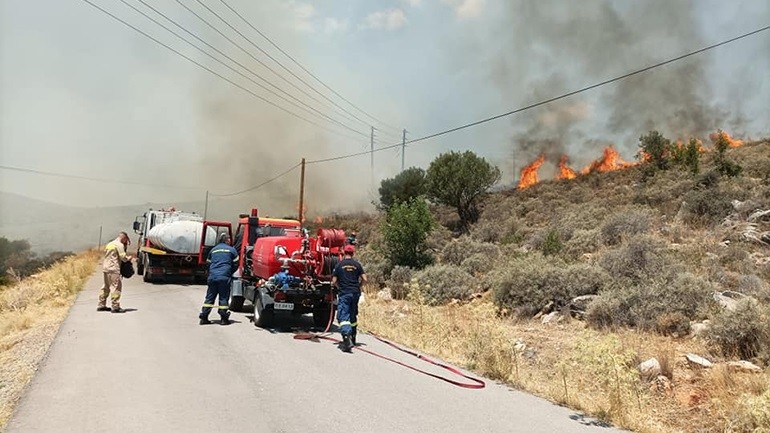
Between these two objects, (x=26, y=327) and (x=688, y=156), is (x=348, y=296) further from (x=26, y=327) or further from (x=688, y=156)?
(x=688, y=156)

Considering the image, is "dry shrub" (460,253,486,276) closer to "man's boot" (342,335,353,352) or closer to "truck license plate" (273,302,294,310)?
"truck license plate" (273,302,294,310)

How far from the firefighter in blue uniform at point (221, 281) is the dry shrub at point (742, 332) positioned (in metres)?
9.09

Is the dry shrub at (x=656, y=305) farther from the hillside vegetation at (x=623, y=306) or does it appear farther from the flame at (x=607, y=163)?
the flame at (x=607, y=163)

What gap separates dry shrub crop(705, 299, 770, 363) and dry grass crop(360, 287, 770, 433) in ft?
1.19

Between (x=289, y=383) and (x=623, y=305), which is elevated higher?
(x=623, y=305)

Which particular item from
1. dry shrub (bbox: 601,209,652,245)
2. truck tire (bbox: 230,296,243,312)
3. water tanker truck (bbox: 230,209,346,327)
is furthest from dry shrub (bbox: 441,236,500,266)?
water tanker truck (bbox: 230,209,346,327)

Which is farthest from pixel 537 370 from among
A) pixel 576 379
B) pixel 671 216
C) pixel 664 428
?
pixel 671 216

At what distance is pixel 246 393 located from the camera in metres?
5.80

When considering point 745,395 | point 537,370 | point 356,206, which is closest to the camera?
point 745,395

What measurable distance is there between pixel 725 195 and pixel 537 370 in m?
17.4

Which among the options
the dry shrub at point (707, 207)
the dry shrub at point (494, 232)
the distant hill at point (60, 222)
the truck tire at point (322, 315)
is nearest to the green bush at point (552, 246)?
the dry shrub at point (707, 207)

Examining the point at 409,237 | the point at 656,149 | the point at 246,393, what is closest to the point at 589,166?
the point at 656,149

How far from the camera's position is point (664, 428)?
17.2ft

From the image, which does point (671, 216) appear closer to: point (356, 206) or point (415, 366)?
point (415, 366)
